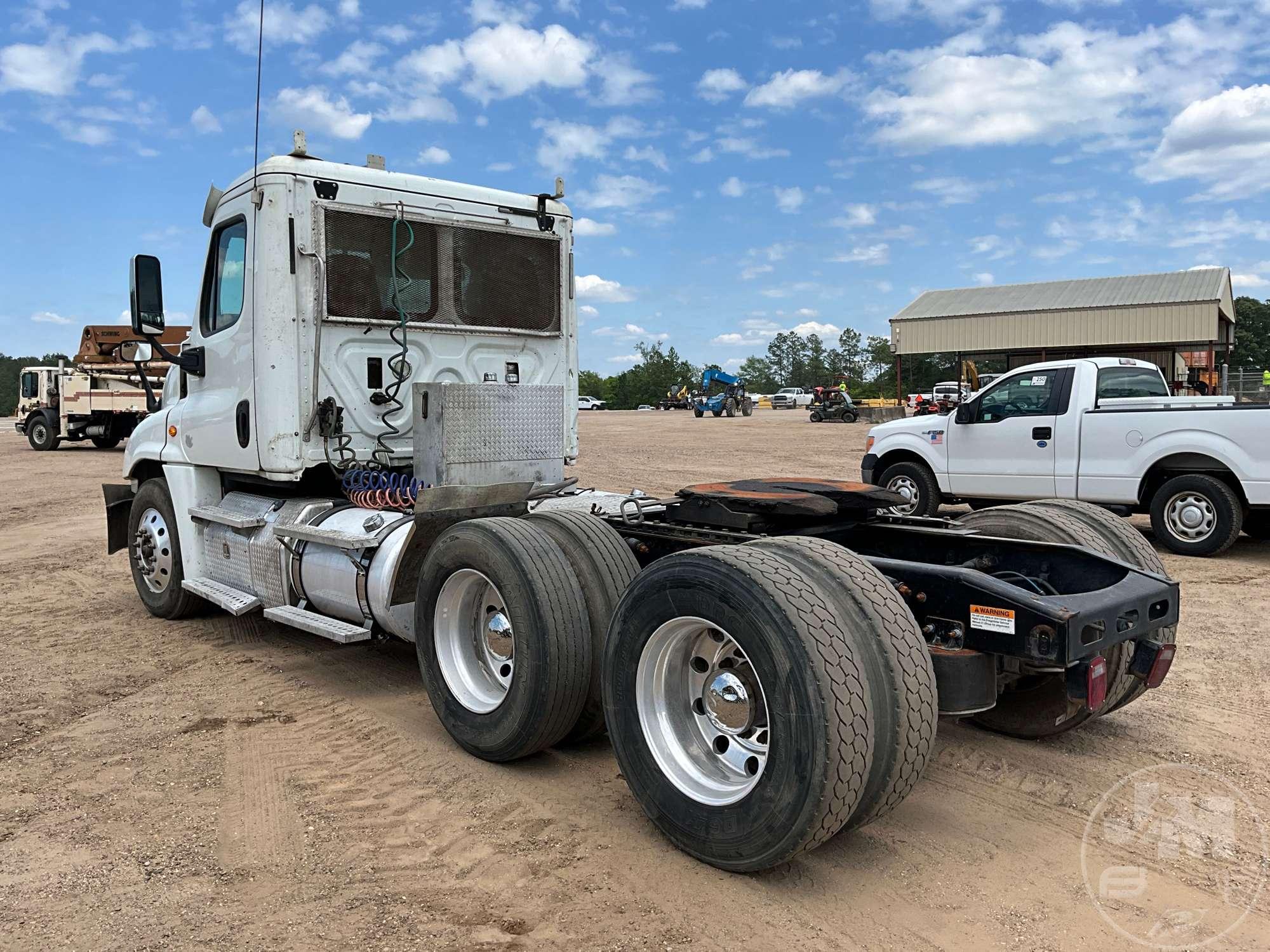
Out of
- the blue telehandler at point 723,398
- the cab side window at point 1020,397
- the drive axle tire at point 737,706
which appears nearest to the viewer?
the drive axle tire at point 737,706

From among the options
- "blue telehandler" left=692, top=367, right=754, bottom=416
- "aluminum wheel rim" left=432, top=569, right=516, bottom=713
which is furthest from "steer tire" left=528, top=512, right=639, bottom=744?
"blue telehandler" left=692, top=367, right=754, bottom=416

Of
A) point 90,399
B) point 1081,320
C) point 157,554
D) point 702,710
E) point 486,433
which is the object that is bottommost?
point 702,710

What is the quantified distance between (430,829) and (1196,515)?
28.0 ft

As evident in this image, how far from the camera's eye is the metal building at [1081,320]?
37.8 metres

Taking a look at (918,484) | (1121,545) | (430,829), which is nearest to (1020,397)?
(918,484)

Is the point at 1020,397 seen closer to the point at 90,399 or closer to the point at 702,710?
the point at 702,710

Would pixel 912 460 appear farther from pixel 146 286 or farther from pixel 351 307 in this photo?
pixel 146 286

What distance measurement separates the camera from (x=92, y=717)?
5.16m

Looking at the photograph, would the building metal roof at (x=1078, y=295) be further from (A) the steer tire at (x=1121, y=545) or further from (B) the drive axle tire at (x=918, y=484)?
(A) the steer tire at (x=1121, y=545)

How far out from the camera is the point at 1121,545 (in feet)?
14.7

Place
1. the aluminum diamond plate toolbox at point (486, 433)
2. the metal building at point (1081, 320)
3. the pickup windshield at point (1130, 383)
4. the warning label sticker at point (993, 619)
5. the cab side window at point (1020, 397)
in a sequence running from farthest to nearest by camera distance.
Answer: the metal building at point (1081, 320)
the cab side window at point (1020, 397)
the pickup windshield at point (1130, 383)
the aluminum diamond plate toolbox at point (486, 433)
the warning label sticker at point (993, 619)

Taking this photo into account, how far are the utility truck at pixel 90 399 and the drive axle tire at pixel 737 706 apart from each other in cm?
2534

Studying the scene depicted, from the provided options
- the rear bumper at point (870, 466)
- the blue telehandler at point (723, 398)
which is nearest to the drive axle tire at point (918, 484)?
the rear bumper at point (870, 466)

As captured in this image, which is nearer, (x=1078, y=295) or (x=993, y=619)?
(x=993, y=619)
